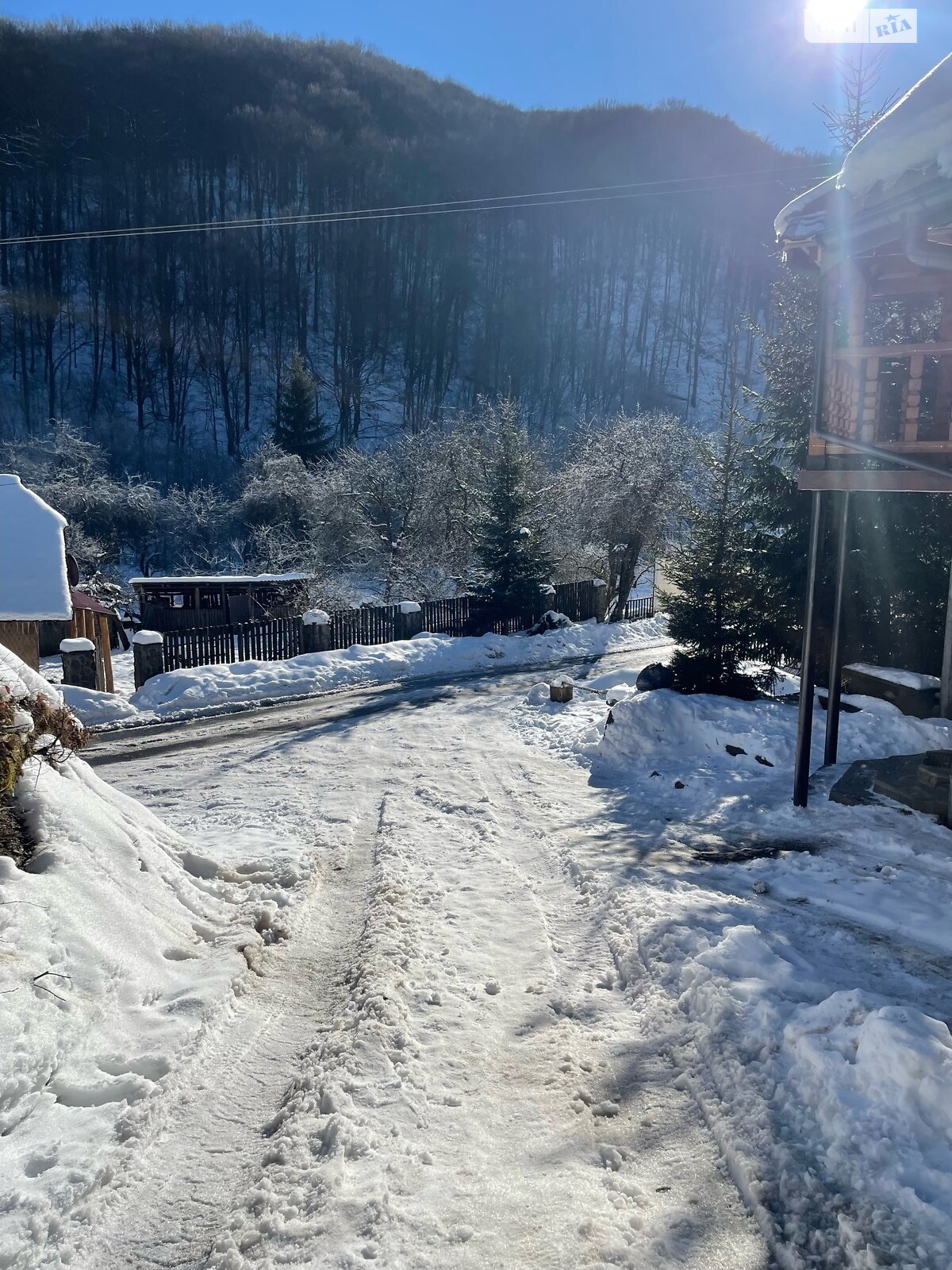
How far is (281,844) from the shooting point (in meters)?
6.57

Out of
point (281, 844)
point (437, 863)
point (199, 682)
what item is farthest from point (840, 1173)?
point (199, 682)

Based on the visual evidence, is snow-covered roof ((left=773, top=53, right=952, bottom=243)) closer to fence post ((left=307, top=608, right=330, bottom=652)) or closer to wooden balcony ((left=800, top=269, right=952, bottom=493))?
wooden balcony ((left=800, top=269, right=952, bottom=493))

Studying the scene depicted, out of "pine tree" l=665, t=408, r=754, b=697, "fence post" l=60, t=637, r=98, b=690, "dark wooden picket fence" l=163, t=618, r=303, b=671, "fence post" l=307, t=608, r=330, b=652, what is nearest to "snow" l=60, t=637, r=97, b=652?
"fence post" l=60, t=637, r=98, b=690

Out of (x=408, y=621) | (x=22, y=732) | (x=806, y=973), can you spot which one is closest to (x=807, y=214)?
(x=806, y=973)

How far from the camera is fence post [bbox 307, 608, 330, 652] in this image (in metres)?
17.5

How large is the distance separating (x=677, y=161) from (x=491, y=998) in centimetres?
11380

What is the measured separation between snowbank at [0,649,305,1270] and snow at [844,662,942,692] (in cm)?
894

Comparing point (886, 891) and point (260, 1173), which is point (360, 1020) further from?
point (886, 891)

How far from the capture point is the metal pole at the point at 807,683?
292 inches

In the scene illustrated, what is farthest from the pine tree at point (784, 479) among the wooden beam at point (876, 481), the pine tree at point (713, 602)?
the wooden beam at point (876, 481)

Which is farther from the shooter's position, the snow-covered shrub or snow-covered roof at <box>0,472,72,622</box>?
Answer: snow-covered roof at <box>0,472,72,622</box>

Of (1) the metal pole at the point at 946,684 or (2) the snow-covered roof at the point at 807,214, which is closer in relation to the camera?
(2) the snow-covered roof at the point at 807,214

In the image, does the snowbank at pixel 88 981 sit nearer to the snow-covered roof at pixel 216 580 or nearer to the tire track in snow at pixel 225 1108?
the tire track in snow at pixel 225 1108

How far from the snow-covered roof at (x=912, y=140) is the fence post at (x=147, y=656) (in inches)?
531
